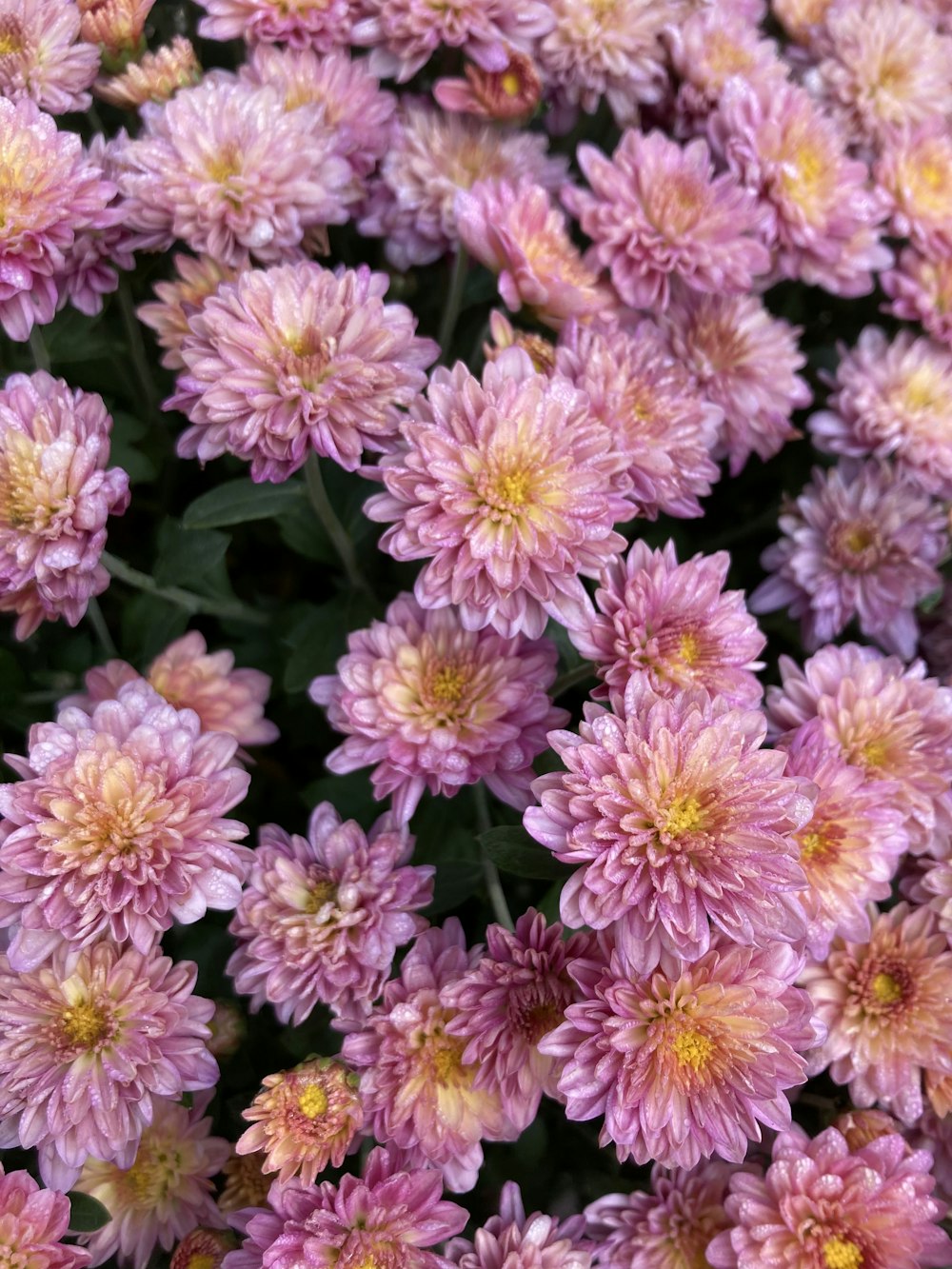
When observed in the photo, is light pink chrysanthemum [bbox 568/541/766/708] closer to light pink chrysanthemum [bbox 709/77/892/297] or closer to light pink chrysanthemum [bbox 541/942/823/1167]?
light pink chrysanthemum [bbox 541/942/823/1167]

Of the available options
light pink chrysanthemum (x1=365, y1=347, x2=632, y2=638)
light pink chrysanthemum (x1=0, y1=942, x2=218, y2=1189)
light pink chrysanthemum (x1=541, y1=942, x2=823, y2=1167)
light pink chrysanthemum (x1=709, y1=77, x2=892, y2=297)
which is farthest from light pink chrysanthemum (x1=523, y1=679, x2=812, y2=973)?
light pink chrysanthemum (x1=709, y1=77, x2=892, y2=297)

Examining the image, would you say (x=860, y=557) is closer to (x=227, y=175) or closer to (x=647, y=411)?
(x=647, y=411)

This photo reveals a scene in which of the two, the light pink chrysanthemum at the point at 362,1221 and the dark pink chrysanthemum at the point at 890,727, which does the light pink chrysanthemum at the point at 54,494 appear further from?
the dark pink chrysanthemum at the point at 890,727

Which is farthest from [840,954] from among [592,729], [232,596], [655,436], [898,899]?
[232,596]

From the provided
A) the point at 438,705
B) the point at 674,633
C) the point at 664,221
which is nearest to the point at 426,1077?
the point at 438,705

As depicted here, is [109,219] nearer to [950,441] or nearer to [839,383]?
[839,383]

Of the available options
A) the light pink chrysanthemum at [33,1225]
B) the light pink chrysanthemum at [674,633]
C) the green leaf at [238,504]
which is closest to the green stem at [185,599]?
the green leaf at [238,504]

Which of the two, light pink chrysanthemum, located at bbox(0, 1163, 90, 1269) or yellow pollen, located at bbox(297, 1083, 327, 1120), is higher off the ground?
yellow pollen, located at bbox(297, 1083, 327, 1120)
